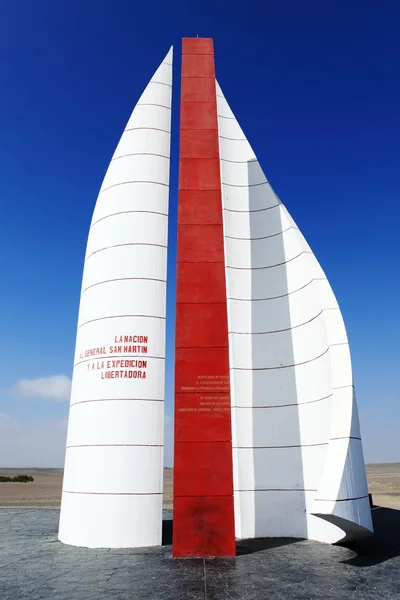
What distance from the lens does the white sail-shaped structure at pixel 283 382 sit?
502 inches

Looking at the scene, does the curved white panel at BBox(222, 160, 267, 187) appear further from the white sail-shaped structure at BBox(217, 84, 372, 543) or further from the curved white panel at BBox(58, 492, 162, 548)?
the curved white panel at BBox(58, 492, 162, 548)

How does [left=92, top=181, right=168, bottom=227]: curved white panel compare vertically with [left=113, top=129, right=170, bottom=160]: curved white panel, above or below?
below

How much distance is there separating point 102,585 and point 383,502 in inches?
774

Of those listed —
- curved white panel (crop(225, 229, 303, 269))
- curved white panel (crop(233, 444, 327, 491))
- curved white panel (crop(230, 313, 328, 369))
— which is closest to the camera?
curved white panel (crop(233, 444, 327, 491))

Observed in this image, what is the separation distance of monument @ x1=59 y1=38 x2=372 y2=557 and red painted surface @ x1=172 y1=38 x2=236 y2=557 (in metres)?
0.03

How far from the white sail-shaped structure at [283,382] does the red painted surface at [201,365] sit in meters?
2.69

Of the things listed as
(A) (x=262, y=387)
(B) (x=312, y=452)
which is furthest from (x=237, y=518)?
(A) (x=262, y=387)

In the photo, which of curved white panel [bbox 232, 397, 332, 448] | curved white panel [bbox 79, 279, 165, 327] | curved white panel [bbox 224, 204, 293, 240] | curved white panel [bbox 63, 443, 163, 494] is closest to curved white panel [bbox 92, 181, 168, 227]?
curved white panel [bbox 79, 279, 165, 327]

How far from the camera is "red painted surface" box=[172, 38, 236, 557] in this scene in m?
11.1

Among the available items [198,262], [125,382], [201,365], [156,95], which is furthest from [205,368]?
[156,95]

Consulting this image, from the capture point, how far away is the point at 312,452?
13695 mm

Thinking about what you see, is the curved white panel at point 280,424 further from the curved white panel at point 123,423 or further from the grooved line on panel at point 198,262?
the grooved line on panel at point 198,262

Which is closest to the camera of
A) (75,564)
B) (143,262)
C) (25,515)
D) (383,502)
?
(75,564)

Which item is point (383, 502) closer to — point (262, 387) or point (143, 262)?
point (262, 387)
